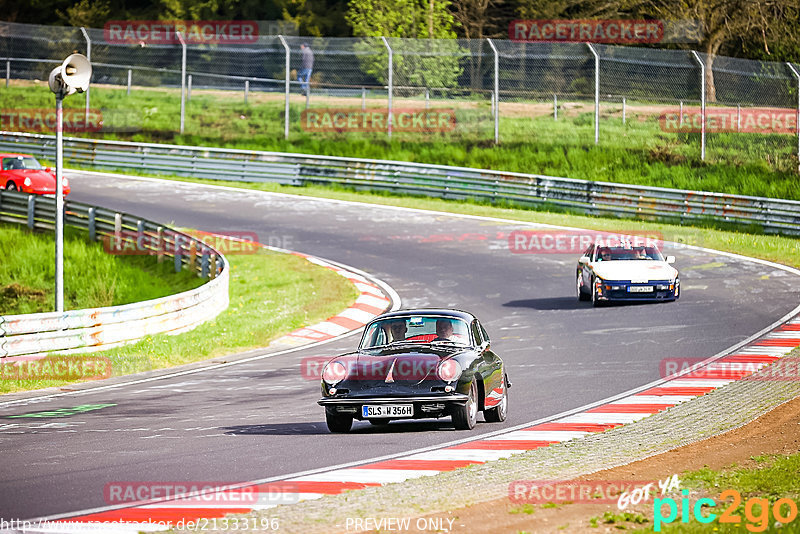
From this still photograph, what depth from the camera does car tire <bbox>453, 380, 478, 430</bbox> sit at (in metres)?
11.1

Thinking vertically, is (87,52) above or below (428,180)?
above

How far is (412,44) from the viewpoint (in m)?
36.7

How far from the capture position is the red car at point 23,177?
32812 millimetres

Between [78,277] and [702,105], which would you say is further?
[702,105]

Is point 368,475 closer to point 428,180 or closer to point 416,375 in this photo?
point 416,375

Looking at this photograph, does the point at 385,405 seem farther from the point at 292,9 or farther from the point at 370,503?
the point at 292,9

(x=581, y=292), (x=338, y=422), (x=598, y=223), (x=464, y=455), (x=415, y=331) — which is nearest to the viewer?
(x=464, y=455)

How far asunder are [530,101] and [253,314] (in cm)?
1758

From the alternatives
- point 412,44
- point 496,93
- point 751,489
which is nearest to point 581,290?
point 751,489

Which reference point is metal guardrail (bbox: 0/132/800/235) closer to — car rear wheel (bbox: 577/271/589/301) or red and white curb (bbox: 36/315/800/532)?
car rear wheel (bbox: 577/271/589/301)

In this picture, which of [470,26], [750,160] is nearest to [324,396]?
[750,160]

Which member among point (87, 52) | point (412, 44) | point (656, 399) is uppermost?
point (412, 44)

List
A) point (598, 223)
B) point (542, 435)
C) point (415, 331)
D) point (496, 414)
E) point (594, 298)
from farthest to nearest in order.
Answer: point (598, 223), point (594, 298), point (415, 331), point (496, 414), point (542, 435)

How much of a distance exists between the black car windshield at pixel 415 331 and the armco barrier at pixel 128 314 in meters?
6.46
